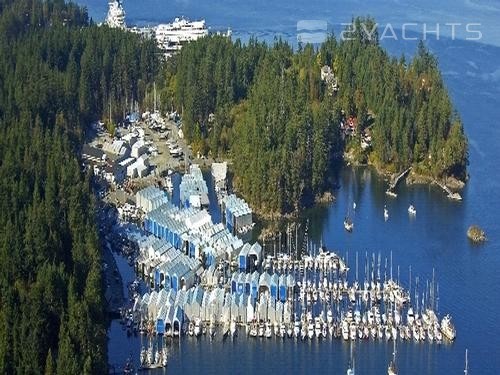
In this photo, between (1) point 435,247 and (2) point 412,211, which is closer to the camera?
(1) point 435,247

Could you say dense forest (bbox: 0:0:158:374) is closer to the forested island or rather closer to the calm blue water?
the forested island

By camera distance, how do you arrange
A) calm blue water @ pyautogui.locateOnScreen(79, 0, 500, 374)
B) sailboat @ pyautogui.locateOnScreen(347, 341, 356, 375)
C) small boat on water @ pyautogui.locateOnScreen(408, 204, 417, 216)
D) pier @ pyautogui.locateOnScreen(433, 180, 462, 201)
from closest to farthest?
sailboat @ pyautogui.locateOnScreen(347, 341, 356, 375)
calm blue water @ pyautogui.locateOnScreen(79, 0, 500, 374)
small boat on water @ pyautogui.locateOnScreen(408, 204, 417, 216)
pier @ pyautogui.locateOnScreen(433, 180, 462, 201)

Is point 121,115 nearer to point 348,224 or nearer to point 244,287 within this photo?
point 348,224

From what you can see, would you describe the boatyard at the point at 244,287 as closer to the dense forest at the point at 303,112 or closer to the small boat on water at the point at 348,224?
the small boat on water at the point at 348,224

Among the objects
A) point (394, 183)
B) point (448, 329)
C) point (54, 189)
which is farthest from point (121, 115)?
point (448, 329)

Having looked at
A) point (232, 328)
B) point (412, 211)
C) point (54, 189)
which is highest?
point (54, 189)

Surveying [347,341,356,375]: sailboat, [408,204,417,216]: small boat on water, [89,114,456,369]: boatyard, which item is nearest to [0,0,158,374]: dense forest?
[89,114,456,369]: boatyard
